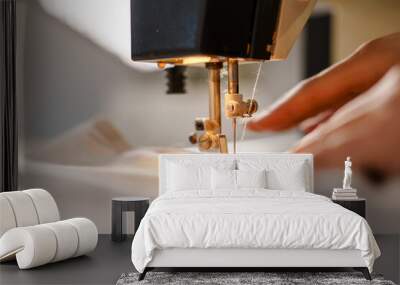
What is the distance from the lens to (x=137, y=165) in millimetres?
6578

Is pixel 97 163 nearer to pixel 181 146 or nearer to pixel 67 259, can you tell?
pixel 181 146

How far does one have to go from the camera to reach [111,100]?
6.65m

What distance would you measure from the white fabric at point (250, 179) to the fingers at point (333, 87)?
0.86 metres

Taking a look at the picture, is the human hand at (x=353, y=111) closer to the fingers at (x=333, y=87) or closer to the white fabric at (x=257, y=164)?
the fingers at (x=333, y=87)

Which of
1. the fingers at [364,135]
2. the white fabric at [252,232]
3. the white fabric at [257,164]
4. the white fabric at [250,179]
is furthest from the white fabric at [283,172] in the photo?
the white fabric at [252,232]

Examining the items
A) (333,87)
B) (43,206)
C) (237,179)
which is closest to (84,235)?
(43,206)

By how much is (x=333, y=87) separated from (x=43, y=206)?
307cm

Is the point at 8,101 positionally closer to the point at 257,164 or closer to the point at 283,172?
the point at 257,164

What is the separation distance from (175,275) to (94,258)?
3.26ft

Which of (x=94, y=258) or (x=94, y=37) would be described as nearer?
(x=94, y=258)

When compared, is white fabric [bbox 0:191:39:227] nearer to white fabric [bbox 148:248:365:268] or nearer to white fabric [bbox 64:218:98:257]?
white fabric [bbox 64:218:98:257]

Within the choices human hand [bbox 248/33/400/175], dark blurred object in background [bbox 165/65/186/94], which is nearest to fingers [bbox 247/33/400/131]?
human hand [bbox 248/33/400/175]

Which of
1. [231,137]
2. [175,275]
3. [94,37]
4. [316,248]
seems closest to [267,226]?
[316,248]

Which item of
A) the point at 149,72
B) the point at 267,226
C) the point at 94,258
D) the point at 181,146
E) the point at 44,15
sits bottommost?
the point at 94,258
